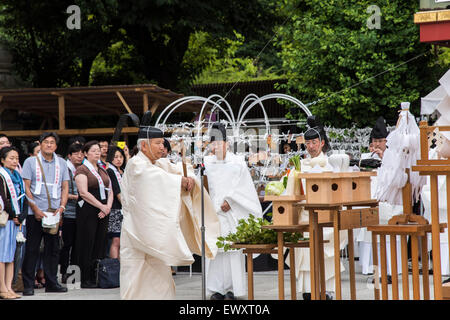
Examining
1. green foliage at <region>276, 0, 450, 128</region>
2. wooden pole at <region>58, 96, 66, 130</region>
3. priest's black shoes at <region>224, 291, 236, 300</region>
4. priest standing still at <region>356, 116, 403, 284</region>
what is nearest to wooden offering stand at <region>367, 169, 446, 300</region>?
priest's black shoes at <region>224, 291, 236, 300</region>

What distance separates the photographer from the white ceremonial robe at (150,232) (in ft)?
24.4

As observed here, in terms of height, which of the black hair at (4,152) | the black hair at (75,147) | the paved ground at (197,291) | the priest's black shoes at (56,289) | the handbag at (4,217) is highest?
the black hair at (75,147)

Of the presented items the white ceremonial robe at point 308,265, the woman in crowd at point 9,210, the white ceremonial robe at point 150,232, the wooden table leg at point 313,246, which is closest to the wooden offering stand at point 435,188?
the wooden table leg at point 313,246

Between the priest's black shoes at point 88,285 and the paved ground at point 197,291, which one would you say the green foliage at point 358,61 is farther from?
the priest's black shoes at point 88,285

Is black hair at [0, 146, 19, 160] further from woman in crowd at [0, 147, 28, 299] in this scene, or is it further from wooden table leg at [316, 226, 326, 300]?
wooden table leg at [316, 226, 326, 300]

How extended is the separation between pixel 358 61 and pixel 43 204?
36.8 ft

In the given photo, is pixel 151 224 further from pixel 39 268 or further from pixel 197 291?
pixel 39 268

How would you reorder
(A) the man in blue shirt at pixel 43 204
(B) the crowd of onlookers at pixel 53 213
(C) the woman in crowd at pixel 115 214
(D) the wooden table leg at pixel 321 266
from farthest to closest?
1. (C) the woman in crowd at pixel 115 214
2. (A) the man in blue shirt at pixel 43 204
3. (B) the crowd of onlookers at pixel 53 213
4. (D) the wooden table leg at pixel 321 266

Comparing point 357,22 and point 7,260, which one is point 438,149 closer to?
point 7,260

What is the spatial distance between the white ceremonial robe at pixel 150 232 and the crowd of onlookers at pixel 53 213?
2.68m

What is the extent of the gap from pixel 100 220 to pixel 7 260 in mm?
1836

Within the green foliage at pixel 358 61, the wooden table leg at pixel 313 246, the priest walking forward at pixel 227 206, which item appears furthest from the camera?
the green foliage at pixel 358 61

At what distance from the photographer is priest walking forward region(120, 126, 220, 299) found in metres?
7.45
